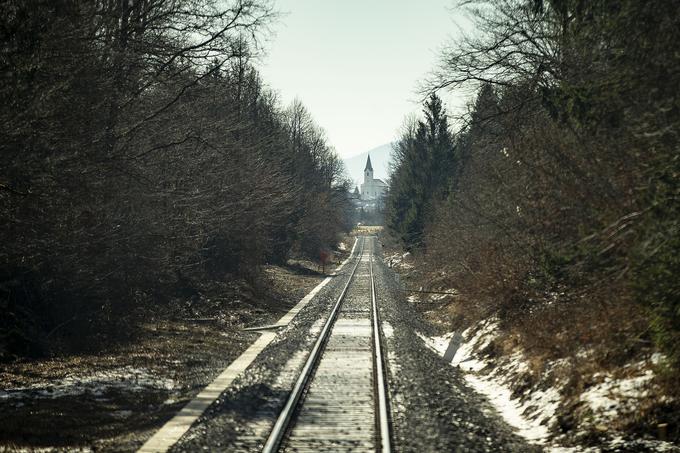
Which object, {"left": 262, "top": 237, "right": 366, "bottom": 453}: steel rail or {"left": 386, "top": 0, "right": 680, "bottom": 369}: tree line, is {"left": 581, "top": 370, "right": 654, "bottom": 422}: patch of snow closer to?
{"left": 386, "top": 0, "right": 680, "bottom": 369}: tree line

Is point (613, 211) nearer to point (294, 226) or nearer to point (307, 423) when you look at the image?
point (307, 423)

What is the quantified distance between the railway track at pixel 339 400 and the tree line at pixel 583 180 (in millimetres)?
3237

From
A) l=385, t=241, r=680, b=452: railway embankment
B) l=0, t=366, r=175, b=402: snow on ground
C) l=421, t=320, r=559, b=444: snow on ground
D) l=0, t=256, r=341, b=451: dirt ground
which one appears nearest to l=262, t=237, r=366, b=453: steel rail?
l=0, t=256, r=341, b=451: dirt ground

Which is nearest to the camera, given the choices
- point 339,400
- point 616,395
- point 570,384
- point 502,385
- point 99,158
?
point 616,395

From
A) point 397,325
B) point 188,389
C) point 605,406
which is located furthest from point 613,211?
point 397,325

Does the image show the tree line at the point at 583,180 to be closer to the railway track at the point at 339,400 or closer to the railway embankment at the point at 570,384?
the railway embankment at the point at 570,384

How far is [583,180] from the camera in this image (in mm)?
11883

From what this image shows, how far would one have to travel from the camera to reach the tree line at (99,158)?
11.0 m

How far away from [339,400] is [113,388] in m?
4.06

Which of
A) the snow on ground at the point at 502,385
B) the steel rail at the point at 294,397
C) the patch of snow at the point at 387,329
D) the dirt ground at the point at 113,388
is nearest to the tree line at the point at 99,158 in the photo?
the dirt ground at the point at 113,388

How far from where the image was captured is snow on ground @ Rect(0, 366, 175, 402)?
1111cm

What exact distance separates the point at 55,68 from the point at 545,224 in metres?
9.20

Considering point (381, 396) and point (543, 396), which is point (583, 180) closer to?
point (543, 396)

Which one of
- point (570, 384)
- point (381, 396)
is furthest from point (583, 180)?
point (381, 396)
